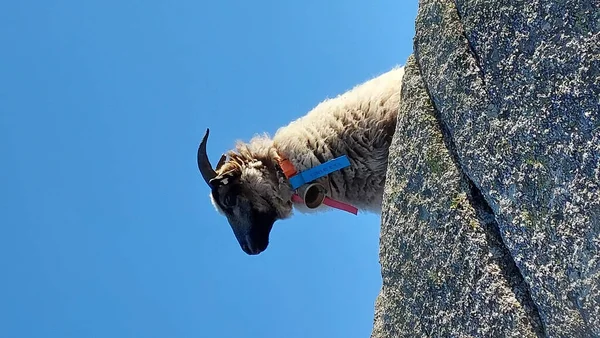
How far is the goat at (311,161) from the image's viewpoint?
19.1 feet

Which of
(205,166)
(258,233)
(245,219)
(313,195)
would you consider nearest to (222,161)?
(205,166)

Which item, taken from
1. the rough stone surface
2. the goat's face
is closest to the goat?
the goat's face

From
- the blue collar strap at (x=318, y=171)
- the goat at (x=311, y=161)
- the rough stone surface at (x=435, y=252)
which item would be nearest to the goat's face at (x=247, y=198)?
the goat at (x=311, y=161)

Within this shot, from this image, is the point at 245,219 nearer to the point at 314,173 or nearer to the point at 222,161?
the point at 222,161

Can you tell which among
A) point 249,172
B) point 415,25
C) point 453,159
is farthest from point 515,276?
point 249,172

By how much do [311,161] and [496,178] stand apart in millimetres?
2818

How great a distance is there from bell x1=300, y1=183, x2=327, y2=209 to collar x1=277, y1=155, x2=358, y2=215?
0.19 feet

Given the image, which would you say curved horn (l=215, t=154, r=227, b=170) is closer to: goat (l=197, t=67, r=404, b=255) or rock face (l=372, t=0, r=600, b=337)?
goat (l=197, t=67, r=404, b=255)

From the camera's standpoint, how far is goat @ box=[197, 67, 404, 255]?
5.81 meters

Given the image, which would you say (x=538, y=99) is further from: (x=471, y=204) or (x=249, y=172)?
(x=249, y=172)

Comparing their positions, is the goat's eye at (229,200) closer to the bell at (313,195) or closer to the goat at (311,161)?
the goat at (311,161)

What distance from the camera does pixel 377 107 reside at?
18.8ft

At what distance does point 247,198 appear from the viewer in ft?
21.5

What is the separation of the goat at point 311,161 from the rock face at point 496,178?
45.7 inches
